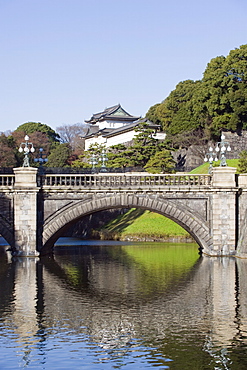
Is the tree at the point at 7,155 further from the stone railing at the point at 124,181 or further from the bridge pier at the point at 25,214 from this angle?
the bridge pier at the point at 25,214

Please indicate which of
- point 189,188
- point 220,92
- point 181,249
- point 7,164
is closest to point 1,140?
point 7,164

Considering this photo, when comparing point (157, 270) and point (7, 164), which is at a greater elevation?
point (7, 164)

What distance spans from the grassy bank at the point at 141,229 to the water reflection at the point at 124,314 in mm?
16612

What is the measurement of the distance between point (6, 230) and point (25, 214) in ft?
5.76

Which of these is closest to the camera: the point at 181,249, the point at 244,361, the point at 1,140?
the point at 244,361

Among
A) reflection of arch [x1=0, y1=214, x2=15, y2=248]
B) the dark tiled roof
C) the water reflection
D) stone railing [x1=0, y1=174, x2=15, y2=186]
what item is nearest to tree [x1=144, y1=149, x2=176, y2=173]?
stone railing [x1=0, y1=174, x2=15, y2=186]

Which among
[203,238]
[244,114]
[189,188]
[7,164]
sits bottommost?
[203,238]

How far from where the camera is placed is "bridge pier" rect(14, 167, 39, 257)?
41438 millimetres

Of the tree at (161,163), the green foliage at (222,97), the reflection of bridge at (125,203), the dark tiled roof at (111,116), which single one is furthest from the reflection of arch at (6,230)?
the dark tiled roof at (111,116)

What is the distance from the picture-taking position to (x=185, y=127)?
87812 mm

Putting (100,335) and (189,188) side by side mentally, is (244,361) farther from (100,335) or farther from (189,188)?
(189,188)

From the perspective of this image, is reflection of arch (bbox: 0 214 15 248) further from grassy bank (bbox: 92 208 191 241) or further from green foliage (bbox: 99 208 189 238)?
green foliage (bbox: 99 208 189 238)

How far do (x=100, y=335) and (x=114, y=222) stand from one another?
48354 mm

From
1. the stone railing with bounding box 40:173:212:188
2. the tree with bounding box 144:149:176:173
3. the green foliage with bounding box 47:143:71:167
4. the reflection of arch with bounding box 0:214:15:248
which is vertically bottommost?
the reflection of arch with bounding box 0:214:15:248
